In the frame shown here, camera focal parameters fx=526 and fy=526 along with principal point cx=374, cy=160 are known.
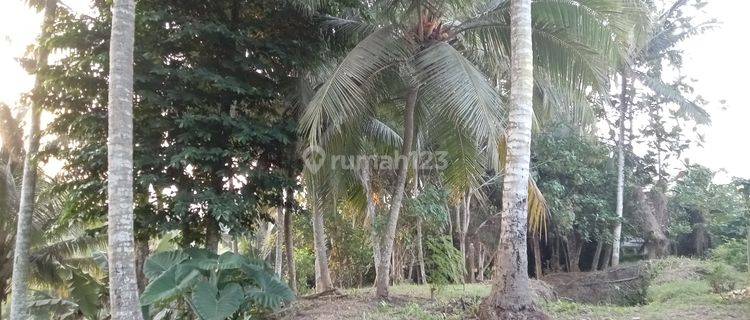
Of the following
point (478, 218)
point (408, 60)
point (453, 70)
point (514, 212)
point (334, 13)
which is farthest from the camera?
point (478, 218)

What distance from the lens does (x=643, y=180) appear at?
1675 centimetres

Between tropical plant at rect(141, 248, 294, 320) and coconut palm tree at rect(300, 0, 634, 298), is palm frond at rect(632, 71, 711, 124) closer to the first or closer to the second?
coconut palm tree at rect(300, 0, 634, 298)

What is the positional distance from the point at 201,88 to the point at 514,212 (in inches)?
176

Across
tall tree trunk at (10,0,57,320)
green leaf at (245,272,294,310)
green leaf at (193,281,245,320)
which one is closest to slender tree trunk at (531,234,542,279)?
green leaf at (245,272,294,310)

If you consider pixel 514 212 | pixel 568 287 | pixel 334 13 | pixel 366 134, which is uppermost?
pixel 334 13

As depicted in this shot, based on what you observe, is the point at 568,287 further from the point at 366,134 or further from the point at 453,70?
the point at 453,70

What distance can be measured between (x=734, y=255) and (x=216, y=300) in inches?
431

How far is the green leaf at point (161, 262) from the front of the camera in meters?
6.85

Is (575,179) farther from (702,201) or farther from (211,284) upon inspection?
(211,284)

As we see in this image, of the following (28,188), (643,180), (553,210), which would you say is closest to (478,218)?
(553,210)

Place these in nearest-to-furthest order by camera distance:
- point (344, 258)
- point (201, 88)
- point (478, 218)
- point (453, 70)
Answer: point (453, 70), point (201, 88), point (344, 258), point (478, 218)

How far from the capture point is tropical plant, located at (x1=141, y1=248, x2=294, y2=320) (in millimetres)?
6102

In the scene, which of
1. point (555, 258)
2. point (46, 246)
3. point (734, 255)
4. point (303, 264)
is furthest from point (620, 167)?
point (46, 246)

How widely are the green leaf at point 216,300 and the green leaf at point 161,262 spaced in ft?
2.47
